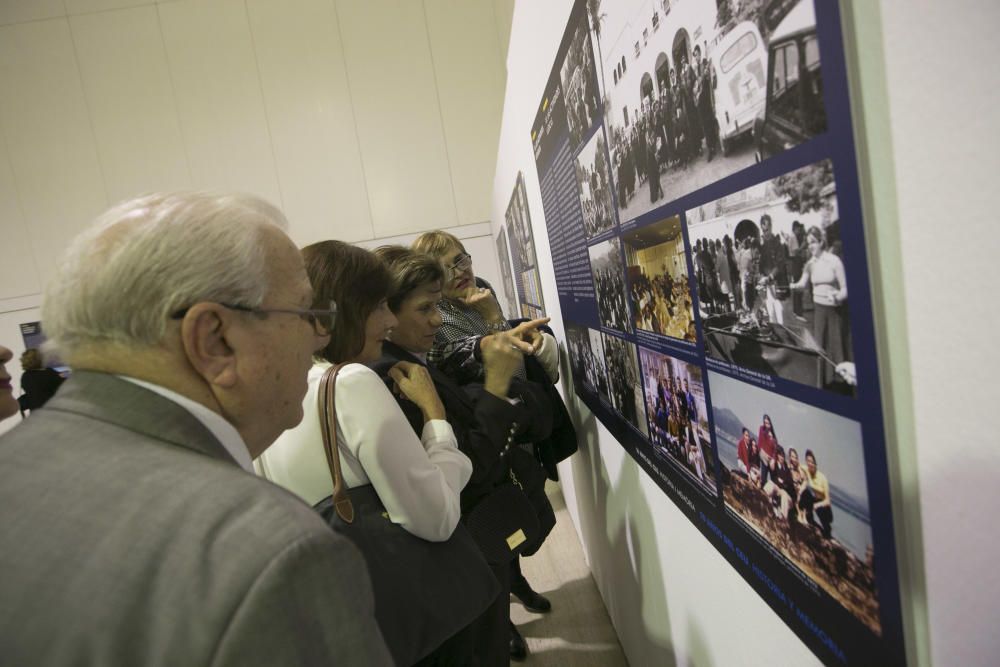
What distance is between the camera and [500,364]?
68.6 inches

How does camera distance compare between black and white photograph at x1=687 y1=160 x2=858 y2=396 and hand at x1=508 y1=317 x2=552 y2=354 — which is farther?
hand at x1=508 y1=317 x2=552 y2=354

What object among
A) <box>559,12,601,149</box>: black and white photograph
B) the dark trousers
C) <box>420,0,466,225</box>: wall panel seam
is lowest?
the dark trousers

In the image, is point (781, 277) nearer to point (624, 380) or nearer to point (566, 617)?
point (624, 380)

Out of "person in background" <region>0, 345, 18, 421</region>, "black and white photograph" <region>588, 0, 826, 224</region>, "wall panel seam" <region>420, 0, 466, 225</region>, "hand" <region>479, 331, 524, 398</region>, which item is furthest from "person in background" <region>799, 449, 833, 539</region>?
"wall panel seam" <region>420, 0, 466, 225</region>

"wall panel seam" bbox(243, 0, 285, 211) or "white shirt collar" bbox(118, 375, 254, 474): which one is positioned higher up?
"wall panel seam" bbox(243, 0, 285, 211)

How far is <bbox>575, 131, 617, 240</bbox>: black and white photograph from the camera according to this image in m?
1.19

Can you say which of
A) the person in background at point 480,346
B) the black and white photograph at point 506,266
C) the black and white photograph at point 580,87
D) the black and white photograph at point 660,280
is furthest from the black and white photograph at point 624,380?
the black and white photograph at point 506,266

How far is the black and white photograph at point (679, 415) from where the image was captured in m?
0.95

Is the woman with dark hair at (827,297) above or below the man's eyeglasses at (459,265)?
below

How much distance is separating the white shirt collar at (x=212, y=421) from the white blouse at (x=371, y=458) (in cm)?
37

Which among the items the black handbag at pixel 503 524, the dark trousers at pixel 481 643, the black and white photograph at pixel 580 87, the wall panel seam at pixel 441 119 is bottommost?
the dark trousers at pixel 481 643

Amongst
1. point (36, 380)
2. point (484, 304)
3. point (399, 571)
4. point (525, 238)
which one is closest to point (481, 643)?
point (399, 571)

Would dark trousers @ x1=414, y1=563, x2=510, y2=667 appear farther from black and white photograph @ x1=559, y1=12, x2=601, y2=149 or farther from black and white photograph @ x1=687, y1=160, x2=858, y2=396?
black and white photograph @ x1=559, y1=12, x2=601, y2=149

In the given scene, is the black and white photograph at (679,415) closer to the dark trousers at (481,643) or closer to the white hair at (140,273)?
the dark trousers at (481,643)
